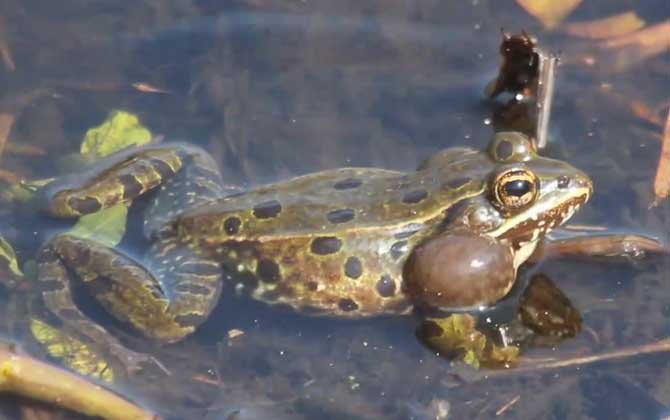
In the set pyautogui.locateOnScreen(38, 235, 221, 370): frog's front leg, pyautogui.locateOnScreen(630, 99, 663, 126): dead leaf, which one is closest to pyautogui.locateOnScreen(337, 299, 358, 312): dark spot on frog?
pyautogui.locateOnScreen(38, 235, 221, 370): frog's front leg

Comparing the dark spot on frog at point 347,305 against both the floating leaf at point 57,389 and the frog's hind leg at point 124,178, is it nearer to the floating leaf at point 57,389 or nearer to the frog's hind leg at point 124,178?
the frog's hind leg at point 124,178

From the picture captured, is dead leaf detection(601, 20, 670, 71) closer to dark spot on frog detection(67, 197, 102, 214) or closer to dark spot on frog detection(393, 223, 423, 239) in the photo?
dark spot on frog detection(393, 223, 423, 239)

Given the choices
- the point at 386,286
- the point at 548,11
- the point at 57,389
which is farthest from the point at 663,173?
the point at 57,389

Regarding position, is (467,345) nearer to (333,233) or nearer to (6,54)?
(333,233)

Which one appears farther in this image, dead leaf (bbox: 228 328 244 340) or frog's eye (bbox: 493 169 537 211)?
dead leaf (bbox: 228 328 244 340)

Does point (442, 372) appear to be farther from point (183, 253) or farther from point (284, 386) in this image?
point (183, 253)

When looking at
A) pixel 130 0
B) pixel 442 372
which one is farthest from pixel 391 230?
pixel 130 0
